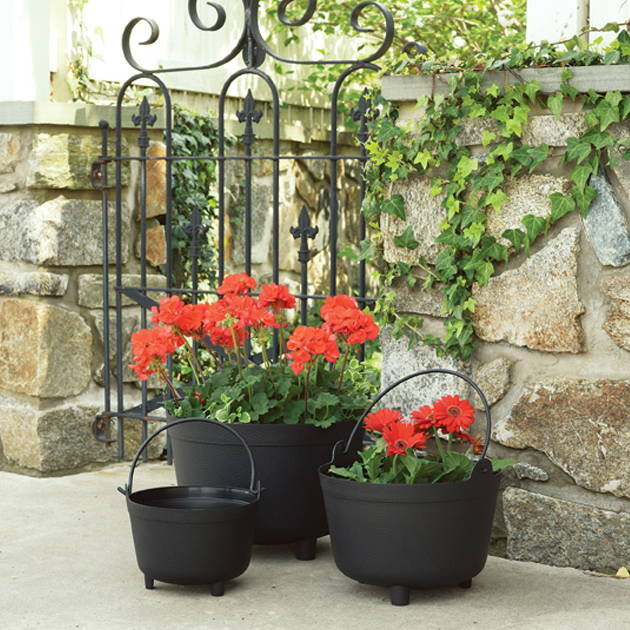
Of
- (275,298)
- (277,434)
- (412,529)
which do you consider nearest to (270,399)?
→ (277,434)

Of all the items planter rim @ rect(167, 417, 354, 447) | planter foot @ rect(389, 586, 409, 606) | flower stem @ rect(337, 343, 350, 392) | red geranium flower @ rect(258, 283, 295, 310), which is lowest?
planter foot @ rect(389, 586, 409, 606)

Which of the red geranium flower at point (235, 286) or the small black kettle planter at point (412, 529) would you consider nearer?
the small black kettle planter at point (412, 529)

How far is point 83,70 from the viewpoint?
482cm

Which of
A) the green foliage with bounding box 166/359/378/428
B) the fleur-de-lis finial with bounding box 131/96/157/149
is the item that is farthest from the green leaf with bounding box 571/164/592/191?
the fleur-de-lis finial with bounding box 131/96/157/149

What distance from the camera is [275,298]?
346 cm

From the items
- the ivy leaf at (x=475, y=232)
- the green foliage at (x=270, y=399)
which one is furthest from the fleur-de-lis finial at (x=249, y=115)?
the ivy leaf at (x=475, y=232)

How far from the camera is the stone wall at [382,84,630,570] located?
10.6ft

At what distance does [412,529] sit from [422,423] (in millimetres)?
379

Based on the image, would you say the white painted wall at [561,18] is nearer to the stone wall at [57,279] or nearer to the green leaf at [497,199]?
the green leaf at [497,199]

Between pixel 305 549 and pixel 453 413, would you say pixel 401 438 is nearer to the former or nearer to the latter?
pixel 453 413

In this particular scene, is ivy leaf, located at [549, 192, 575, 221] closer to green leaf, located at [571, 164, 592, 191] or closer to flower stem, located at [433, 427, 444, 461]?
green leaf, located at [571, 164, 592, 191]

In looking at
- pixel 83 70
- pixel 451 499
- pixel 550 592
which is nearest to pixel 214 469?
pixel 451 499

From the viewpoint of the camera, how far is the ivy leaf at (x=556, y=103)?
3207 mm

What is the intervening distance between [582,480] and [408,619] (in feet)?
2.33
